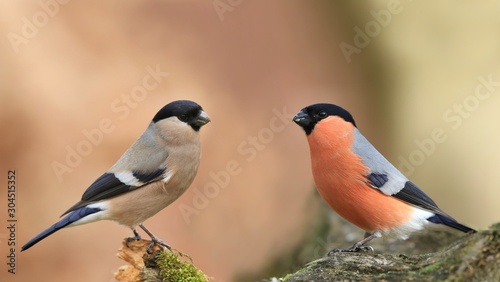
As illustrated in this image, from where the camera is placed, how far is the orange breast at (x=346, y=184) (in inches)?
122

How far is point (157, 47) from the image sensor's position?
5.00m

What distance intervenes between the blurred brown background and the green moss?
1622 mm

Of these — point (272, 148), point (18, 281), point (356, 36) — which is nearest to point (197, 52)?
point (272, 148)

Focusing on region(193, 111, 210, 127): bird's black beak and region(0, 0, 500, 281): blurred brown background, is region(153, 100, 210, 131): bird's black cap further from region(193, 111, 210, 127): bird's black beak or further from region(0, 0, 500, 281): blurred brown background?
region(0, 0, 500, 281): blurred brown background

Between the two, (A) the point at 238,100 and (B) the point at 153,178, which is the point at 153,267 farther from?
(A) the point at 238,100

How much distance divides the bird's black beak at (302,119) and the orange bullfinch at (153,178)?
0.51 meters

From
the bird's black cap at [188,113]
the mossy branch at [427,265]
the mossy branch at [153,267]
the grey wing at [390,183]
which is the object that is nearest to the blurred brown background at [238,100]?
the mossy branch at [153,267]

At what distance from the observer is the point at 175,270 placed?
2.91 meters

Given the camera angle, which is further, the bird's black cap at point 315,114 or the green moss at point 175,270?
the bird's black cap at point 315,114

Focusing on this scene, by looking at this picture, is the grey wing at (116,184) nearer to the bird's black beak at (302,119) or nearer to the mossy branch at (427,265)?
the bird's black beak at (302,119)

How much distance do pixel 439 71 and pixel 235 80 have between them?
7.50ft

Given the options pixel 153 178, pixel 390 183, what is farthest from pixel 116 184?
pixel 390 183

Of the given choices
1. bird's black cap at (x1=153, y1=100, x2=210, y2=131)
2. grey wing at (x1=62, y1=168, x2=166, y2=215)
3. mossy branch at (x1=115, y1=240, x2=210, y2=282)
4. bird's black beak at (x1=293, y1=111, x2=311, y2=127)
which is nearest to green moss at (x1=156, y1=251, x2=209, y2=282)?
mossy branch at (x1=115, y1=240, x2=210, y2=282)

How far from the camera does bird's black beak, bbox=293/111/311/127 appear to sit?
3141mm
